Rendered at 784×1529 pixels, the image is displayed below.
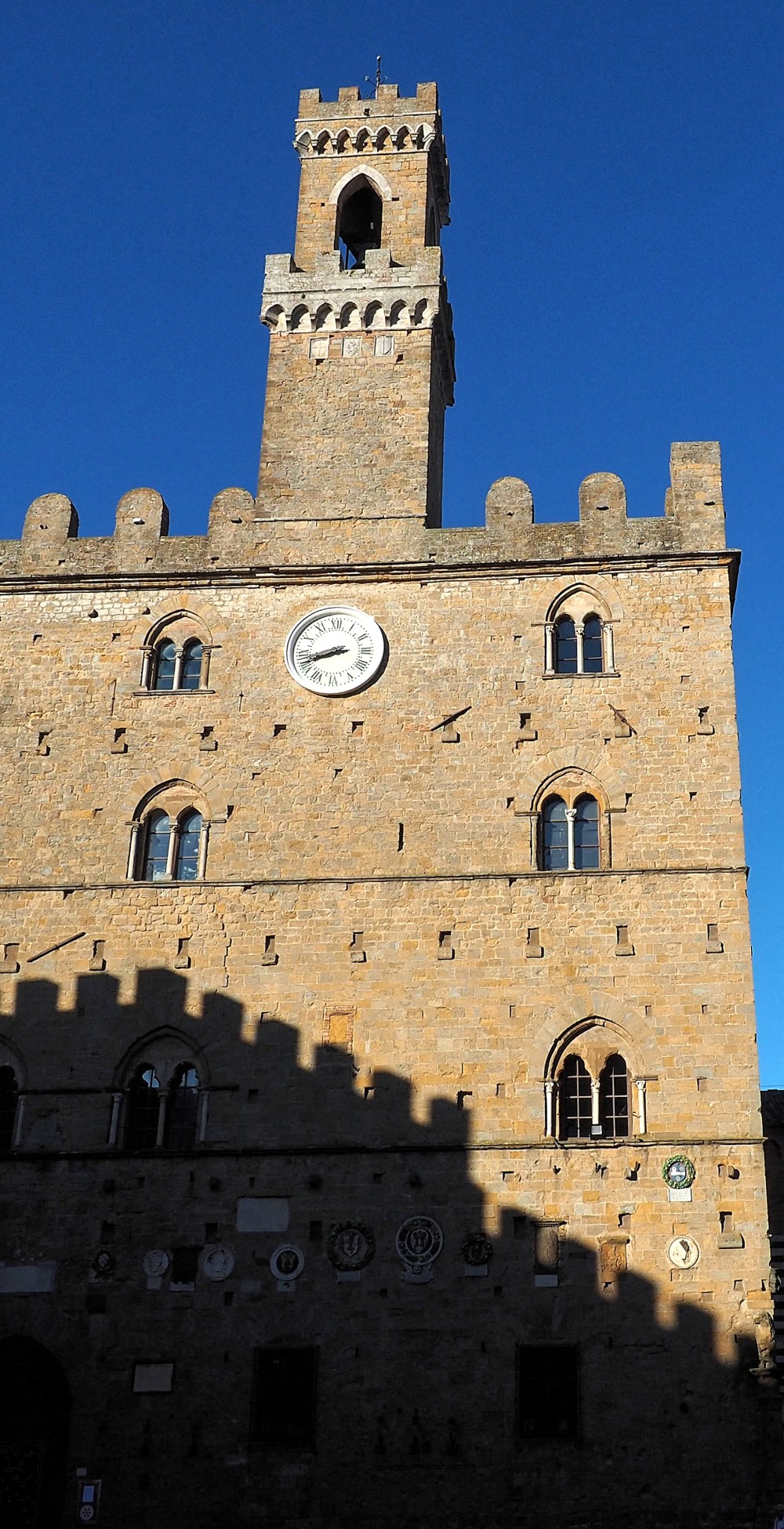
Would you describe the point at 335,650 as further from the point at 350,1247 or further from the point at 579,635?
the point at 350,1247

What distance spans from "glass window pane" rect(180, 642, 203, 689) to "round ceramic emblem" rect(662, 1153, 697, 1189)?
33.4ft

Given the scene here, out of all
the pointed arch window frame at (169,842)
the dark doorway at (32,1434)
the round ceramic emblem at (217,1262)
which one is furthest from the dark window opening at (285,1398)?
the pointed arch window frame at (169,842)

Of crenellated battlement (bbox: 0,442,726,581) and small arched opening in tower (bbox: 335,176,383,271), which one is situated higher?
small arched opening in tower (bbox: 335,176,383,271)

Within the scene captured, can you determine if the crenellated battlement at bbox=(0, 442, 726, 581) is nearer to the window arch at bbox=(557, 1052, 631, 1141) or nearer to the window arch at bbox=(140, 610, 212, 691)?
the window arch at bbox=(140, 610, 212, 691)

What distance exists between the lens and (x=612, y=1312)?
22016 millimetres

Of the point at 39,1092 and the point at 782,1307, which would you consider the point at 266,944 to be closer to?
the point at 39,1092

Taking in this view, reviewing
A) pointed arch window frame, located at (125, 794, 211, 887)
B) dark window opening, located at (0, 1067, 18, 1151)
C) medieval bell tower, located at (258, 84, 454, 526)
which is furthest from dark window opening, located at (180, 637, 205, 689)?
dark window opening, located at (0, 1067, 18, 1151)

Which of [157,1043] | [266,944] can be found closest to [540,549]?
[266,944]

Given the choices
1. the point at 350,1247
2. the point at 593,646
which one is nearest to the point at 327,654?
the point at 593,646

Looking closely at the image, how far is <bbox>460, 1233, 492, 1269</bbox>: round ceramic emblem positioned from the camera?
22469mm

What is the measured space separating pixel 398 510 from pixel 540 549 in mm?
2423

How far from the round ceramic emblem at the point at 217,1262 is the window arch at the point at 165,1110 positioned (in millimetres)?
1473

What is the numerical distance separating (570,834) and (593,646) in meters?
3.17

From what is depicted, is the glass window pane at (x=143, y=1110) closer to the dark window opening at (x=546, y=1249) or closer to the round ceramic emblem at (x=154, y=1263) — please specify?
the round ceramic emblem at (x=154, y=1263)
